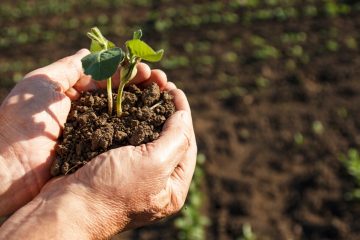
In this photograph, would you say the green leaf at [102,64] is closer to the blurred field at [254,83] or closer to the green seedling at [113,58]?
the green seedling at [113,58]

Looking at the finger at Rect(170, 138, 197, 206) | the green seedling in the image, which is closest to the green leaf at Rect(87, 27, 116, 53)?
the green seedling

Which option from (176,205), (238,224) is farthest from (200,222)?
(176,205)

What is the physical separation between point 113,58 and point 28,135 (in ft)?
2.48

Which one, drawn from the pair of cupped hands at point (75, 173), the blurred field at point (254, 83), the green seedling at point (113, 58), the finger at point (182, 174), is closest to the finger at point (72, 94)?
the pair of cupped hands at point (75, 173)

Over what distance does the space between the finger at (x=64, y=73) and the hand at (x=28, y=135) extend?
1.0 inches

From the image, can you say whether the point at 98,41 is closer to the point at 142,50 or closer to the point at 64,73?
the point at 142,50

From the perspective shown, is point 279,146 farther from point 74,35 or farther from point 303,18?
point 74,35

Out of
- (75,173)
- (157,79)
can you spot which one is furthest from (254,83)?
(75,173)

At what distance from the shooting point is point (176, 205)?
2.66m

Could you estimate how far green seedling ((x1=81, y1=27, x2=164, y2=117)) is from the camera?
84.7 inches

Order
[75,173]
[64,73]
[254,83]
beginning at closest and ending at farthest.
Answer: [75,173] < [64,73] < [254,83]

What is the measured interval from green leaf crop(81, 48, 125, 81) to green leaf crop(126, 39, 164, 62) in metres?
0.09

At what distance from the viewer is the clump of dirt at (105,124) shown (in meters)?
2.37

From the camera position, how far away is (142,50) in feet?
7.39
